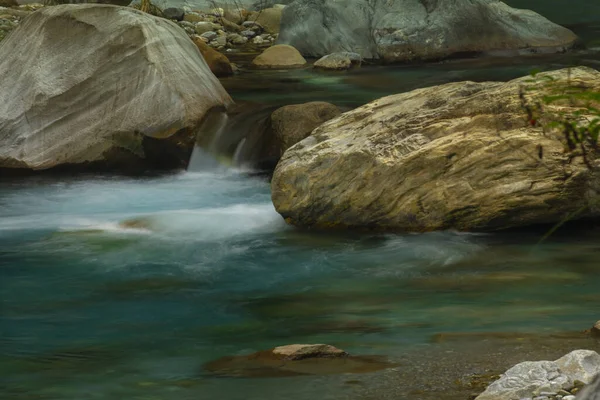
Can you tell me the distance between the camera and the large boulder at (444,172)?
28.3 ft

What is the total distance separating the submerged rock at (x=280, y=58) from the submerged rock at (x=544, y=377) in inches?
547

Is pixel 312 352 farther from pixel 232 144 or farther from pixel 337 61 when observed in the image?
pixel 337 61

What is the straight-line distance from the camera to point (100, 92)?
12.2 meters

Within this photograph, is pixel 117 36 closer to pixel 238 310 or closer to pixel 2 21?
pixel 238 310

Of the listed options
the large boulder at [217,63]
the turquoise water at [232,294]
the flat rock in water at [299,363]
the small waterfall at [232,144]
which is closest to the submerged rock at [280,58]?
the large boulder at [217,63]

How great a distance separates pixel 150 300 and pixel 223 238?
187 centimetres

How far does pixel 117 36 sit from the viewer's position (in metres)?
12.3

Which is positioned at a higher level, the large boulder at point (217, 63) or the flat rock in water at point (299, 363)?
the large boulder at point (217, 63)

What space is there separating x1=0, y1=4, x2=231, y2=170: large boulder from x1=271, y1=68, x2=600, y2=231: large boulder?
3.00 m

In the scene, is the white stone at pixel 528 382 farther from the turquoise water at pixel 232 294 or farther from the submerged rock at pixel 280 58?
the submerged rock at pixel 280 58

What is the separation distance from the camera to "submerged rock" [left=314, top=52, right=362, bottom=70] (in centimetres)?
1755

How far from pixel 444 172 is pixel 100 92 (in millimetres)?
4920

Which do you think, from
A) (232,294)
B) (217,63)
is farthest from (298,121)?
(217,63)


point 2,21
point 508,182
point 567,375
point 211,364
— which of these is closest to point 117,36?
point 508,182
